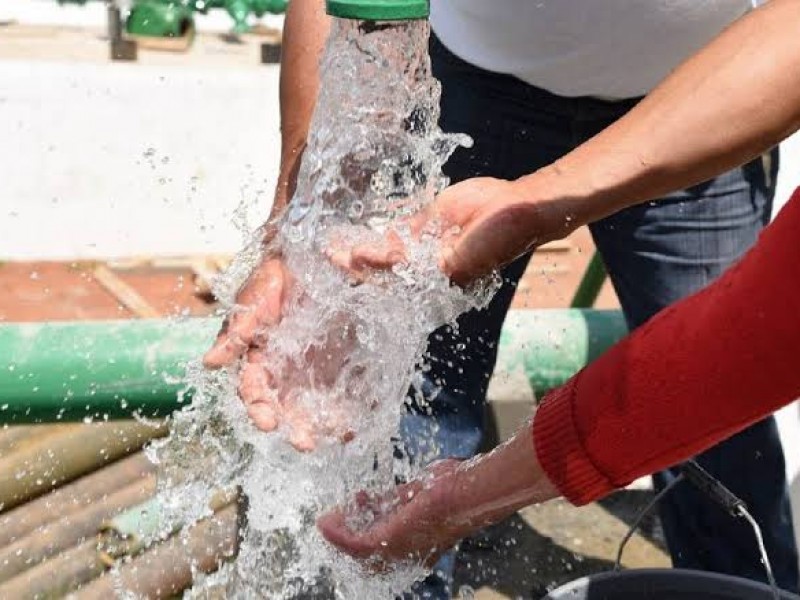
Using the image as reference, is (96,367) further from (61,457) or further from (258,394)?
(61,457)

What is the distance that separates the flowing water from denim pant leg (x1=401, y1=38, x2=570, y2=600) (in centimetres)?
18

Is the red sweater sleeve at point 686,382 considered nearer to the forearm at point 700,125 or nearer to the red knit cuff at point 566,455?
the red knit cuff at point 566,455

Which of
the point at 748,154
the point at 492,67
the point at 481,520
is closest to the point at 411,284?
the point at 481,520

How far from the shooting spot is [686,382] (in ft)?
4.20

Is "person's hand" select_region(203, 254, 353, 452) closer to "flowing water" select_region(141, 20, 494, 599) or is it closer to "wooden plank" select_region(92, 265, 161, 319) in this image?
"flowing water" select_region(141, 20, 494, 599)

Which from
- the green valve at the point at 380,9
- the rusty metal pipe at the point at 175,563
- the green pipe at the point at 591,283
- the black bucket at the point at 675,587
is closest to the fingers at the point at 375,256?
the green valve at the point at 380,9

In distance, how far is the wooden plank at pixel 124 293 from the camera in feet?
14.9

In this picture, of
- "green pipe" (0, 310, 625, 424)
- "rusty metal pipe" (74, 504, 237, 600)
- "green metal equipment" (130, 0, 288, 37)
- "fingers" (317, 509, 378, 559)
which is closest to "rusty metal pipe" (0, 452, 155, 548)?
"rusty metal pipe" (74, 504, 237, 600)

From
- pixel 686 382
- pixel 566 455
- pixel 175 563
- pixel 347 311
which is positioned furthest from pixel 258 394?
pixel 175 563

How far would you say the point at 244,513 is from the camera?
7.79 feet

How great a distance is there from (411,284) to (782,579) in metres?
0.97

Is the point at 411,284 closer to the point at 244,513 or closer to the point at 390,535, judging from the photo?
the point at 390,535

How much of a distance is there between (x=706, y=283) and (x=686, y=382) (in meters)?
0.85

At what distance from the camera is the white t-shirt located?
1.87 m
